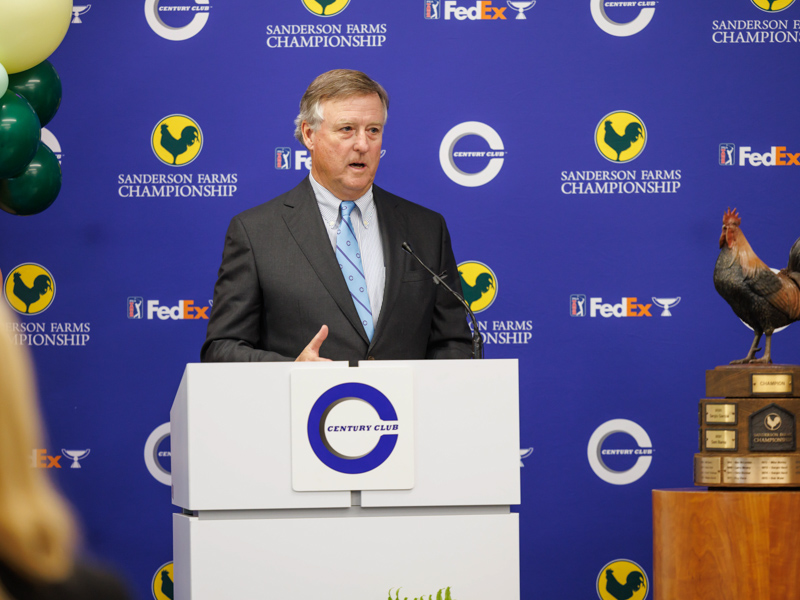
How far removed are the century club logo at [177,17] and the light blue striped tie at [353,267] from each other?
5.24 ft

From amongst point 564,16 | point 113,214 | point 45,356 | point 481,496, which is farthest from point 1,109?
point 564,16

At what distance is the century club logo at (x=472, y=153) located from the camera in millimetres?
3961

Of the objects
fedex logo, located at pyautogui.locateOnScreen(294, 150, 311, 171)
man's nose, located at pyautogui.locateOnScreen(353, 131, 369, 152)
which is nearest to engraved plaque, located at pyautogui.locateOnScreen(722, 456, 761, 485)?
man's nose, located at pyautogui.locateOnScreen(353, 131, 369, 152)

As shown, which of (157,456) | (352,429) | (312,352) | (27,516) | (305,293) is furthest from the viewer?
(157,456)

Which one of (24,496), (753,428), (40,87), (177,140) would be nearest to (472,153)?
(177,140)

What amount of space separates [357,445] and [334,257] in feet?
2.95

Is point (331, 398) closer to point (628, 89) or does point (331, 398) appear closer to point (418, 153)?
point (418, 153)

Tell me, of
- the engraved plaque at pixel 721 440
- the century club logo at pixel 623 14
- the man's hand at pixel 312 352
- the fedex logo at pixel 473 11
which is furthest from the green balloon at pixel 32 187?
the engraved plaque at pixel 721 440

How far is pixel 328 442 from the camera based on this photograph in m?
1.86

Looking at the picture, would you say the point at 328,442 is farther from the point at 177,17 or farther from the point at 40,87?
the point at 177,17

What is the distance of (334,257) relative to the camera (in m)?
2.66

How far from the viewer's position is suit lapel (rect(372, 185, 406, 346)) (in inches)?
102

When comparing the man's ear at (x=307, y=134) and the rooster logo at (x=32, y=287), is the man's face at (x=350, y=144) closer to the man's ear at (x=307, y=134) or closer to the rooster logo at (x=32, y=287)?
the man's ear at (x=307, y=134)

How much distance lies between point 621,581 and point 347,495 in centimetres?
243
